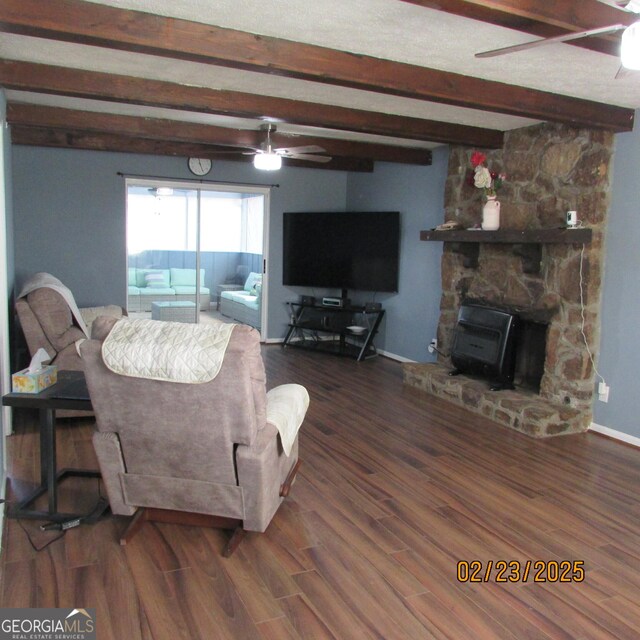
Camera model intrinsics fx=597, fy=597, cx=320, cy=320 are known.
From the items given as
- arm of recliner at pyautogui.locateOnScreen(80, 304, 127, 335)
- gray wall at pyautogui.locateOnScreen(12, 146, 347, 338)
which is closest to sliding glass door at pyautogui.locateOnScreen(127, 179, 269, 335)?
gray wall at pyautogui.locateOnScreen(12, 146, 347, 338)

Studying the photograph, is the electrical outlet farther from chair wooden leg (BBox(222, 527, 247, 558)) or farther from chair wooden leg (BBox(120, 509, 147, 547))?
chair wooden leg (BBox(120, 509, 147, 547))

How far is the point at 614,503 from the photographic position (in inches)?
132

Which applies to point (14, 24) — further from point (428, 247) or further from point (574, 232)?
point (428, 247)

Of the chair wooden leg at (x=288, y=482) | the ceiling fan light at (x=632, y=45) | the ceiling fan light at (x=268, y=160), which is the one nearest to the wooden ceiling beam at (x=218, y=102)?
the ceiling fan light at (x=268, y=160)

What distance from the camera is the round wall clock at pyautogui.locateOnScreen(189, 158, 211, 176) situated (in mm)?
7234

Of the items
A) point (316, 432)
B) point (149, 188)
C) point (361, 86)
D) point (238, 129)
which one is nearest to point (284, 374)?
point (316, 432)

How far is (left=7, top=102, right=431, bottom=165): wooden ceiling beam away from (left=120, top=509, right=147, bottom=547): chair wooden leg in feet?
11.9

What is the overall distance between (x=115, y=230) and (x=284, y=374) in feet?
8.88

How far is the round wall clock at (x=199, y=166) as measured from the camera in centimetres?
723

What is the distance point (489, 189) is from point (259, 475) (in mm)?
3699

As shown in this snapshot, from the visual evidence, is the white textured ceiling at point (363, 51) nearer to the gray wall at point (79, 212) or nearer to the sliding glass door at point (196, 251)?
the gray wall at point (79, 212)

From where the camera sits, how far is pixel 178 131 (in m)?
5.41
